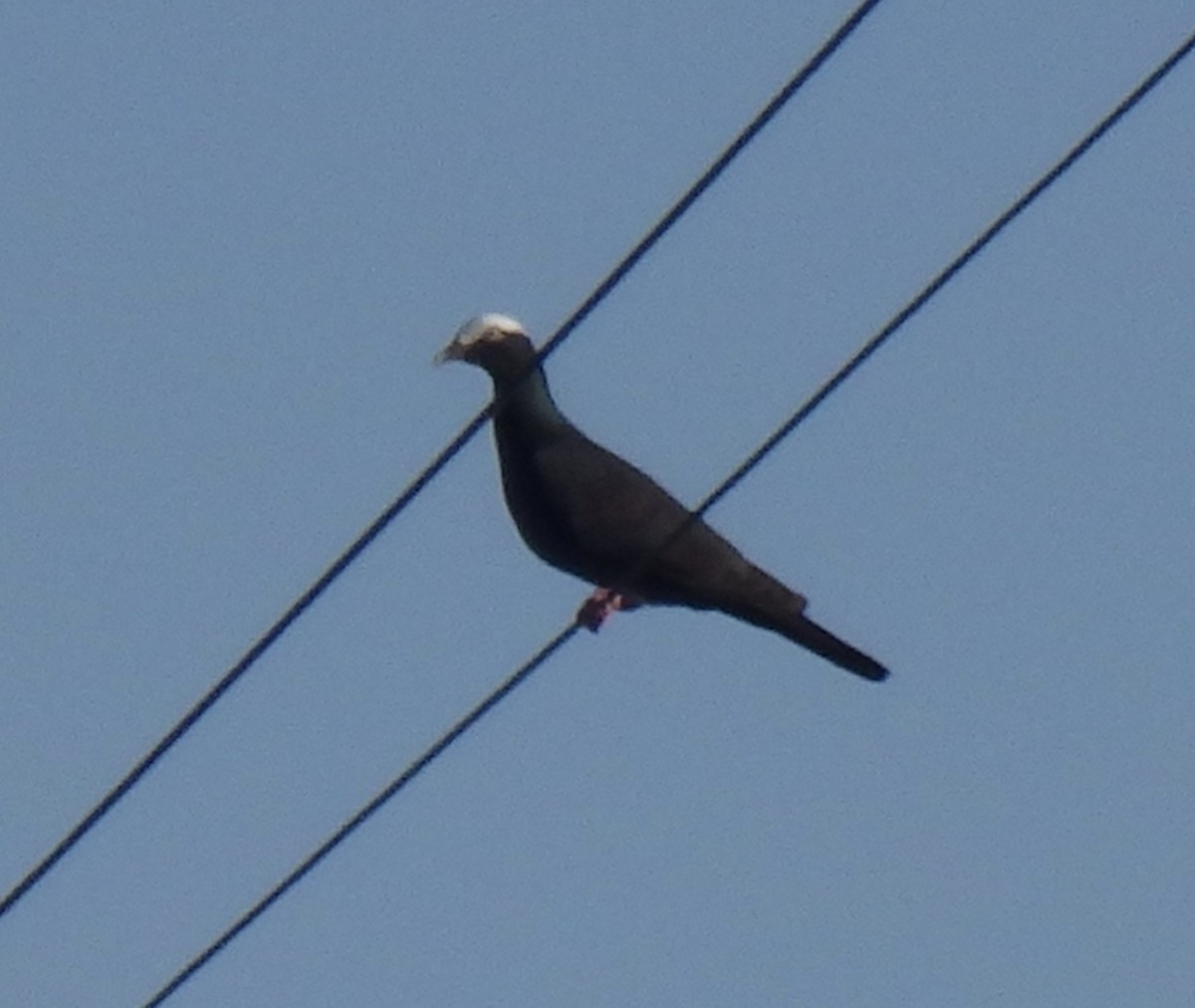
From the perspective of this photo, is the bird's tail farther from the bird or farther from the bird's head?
the bird's head

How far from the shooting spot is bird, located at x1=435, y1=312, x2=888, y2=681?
11.4m

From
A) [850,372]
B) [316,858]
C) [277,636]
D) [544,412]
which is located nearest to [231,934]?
[316,858]

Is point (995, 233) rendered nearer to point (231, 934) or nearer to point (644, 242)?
point (644, 242)

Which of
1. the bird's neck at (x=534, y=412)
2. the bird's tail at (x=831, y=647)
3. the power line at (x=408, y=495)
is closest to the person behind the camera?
the power line at (x=408, y=495)

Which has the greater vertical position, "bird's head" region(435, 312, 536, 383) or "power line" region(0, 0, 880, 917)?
"bird's head" region(435, 312, 536, 383)

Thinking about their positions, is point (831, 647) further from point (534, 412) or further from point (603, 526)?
point (534, 412)

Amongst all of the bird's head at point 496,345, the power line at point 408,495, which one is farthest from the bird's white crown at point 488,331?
the power line at point 408,495

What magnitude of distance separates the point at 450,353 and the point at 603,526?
47.2 inches

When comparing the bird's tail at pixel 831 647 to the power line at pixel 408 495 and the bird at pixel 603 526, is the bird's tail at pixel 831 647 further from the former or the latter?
the power line at pixel 408 495

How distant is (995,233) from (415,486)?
4.02 feet

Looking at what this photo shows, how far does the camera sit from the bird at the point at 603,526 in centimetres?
1137

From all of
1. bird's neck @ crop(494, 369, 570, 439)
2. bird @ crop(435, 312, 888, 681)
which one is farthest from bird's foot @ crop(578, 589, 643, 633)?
bird's neck @ crop(494, 369, 570, 439)

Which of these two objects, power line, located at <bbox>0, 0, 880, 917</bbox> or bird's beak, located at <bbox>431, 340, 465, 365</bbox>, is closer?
power line, located at <bbox>0, 0, 880, 917</bbox>

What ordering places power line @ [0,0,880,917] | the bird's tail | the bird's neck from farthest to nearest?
the bird's neck → the bird's tail → power line @ [0,0,880,917]
